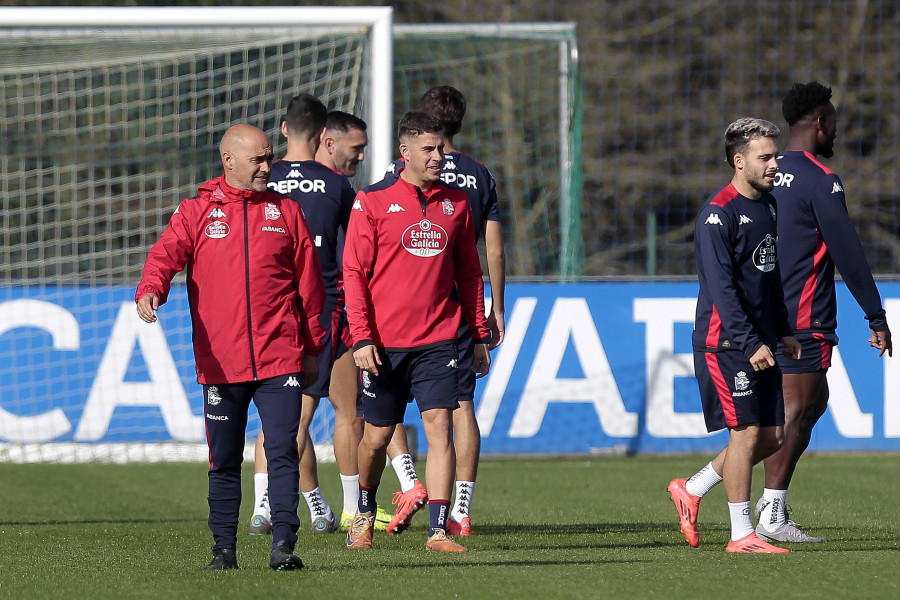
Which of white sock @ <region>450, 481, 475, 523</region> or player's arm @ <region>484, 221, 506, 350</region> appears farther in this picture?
player's arm @ <region>484, 221, 506, 350</region>

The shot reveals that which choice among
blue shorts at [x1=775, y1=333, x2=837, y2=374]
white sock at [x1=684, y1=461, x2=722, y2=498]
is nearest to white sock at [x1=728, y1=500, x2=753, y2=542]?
white sock at [x1=684, y1=461, x2=722, y2=498]

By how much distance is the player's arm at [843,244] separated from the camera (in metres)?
6.91

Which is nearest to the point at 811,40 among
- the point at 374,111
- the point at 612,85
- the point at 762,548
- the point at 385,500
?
the point at 612,85

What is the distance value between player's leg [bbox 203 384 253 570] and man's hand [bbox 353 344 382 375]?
0.74m

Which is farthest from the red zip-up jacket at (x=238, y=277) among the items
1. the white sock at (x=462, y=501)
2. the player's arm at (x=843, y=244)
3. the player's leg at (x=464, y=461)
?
the player's arm at (x=843, y=244)

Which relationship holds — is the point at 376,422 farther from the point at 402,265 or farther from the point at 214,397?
the point at 214,397

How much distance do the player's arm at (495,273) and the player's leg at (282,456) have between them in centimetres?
184

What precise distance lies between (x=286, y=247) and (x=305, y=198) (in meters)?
1.72

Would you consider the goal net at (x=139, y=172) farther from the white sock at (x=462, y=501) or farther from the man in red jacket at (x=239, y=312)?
the man in red jacket at (x=239, y=312)

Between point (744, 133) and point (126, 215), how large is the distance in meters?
8.31

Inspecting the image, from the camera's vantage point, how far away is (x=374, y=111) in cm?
1074

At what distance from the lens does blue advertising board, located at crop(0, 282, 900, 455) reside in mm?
11875

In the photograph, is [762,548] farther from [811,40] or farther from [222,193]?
[811,40]

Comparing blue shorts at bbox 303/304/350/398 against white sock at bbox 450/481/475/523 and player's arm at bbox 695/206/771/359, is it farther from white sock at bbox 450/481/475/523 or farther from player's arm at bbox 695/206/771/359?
player's arm at bbox 695/206/771/359
